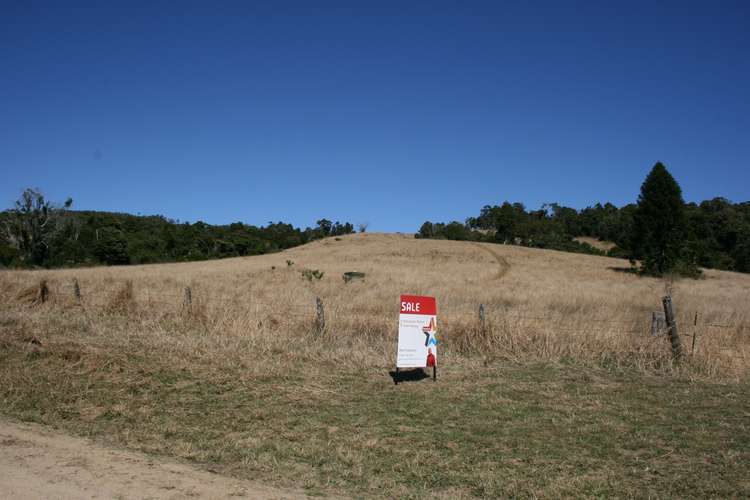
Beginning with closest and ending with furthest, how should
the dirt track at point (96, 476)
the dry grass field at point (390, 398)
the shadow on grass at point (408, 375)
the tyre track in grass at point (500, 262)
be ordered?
the dirt track at point (96, 476) → the dry grass field at point (390, 398) → the shadow on grass at point (408, 375) → the tyre track in grass at point (500, 262)

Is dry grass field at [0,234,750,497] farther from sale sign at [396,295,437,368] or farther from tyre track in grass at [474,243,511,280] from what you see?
tyre track in grass at [474,243,511,280]

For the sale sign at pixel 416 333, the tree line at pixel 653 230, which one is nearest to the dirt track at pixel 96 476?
the sale sign at pixel 416 333

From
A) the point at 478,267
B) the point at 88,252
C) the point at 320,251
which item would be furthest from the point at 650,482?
the point at 88,252

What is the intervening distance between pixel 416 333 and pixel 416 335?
4cm

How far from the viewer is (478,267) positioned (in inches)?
2105

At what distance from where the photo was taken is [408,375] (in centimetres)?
1070

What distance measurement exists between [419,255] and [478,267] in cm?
1208

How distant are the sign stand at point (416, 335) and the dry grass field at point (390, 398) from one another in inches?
16.2

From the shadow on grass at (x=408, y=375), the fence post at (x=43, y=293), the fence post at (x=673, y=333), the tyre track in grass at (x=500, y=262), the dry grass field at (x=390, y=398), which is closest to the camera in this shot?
the dry grass field at (x=390, y=398)

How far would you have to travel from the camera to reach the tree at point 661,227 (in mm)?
50375

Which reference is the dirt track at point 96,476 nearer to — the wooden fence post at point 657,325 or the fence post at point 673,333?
Answer: the fence post at point 673,333

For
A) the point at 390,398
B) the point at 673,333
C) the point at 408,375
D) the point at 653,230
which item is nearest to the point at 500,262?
the point at 653,230

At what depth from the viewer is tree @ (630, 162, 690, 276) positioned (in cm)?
5038

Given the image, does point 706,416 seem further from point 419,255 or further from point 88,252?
point 88,252
